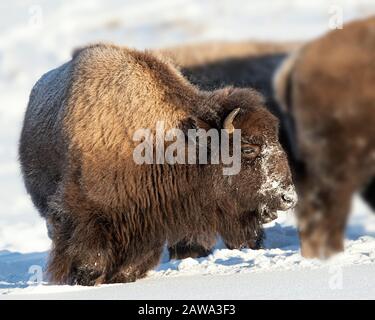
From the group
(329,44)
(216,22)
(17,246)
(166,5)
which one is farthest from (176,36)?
(329,44)

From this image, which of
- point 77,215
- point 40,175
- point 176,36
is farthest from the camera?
point 176,36

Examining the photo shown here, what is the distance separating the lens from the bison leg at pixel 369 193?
6474 mm

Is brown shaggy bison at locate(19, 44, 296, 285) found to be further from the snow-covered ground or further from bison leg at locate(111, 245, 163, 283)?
the snow-covered ground

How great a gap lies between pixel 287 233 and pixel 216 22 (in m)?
17.8

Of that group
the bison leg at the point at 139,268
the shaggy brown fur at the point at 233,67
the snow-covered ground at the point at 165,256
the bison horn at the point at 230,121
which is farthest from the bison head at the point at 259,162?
the shaggy brown fur at the point at 233,67

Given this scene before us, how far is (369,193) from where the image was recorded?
657 centimetres

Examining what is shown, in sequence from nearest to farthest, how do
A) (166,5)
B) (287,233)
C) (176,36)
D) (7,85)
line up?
1. (287,233)
2. (7,85)
3. (176,36)
4. (166,5)

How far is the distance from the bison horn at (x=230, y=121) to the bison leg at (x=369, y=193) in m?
1.30

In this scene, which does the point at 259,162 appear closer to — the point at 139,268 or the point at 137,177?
the point at 137,177

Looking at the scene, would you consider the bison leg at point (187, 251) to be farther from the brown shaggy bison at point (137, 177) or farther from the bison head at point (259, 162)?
the bison head at point (259, 162)

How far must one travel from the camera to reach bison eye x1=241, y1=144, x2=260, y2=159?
224 inches

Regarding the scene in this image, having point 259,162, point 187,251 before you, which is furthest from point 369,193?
point 187,251

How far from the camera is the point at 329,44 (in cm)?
637

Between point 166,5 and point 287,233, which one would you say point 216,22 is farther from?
point 287,233
